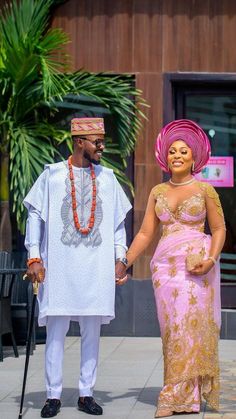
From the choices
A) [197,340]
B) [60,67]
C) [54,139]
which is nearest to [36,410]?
[197,340]

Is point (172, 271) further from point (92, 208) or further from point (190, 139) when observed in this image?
point (190, 139)

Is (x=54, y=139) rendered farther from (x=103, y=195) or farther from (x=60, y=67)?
(x=103, y=195)

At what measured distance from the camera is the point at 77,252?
8.39m

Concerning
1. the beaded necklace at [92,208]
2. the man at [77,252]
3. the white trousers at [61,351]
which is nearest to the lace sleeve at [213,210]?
the man at [77,252]

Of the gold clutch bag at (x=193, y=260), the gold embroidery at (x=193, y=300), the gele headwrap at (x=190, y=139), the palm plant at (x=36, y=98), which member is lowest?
the gold embroidery at (x=193, y=300)

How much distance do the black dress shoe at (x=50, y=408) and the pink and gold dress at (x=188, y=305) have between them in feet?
2.25

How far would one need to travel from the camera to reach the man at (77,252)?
27.5 feet

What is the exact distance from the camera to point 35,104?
43.2 ft

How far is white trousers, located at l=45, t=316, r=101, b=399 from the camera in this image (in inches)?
331

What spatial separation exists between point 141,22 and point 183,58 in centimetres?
63

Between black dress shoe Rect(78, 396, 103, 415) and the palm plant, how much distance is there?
4.45 meters

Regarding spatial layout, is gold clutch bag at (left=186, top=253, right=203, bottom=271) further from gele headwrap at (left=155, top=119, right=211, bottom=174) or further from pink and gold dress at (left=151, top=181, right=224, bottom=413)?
gele headwrap at (left=155, top=119, right=211, bottom=174)

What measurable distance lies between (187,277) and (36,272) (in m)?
1.03

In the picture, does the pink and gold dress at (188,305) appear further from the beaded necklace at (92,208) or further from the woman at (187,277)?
the beaded necklace at (92,208)
